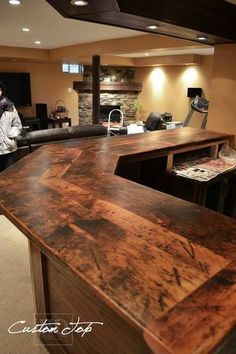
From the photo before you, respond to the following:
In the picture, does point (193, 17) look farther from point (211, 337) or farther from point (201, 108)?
point (201, 108)

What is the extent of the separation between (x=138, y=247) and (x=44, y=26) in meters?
4.16

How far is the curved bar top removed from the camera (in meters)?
0.62

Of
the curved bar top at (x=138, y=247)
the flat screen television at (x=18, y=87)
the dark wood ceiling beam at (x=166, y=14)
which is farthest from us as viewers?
the flat screen television at (x=18, y=87)

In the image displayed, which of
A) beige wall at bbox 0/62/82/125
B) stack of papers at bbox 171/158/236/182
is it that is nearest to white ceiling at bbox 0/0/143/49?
stack of papers at bbox 171/158/236/182

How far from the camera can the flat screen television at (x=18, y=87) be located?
768cm

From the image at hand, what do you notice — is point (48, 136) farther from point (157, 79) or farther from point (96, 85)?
point (157, 79)

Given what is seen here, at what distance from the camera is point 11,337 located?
165cm

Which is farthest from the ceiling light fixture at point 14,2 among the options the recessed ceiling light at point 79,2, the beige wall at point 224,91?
the beige wall at point 224,91

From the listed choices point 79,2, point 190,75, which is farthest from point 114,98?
point 79,2

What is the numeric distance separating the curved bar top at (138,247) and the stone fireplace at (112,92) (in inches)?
323

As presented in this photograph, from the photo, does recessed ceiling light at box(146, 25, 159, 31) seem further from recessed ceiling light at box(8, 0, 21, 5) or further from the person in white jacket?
the person in white jacket

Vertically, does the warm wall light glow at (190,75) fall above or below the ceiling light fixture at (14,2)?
below

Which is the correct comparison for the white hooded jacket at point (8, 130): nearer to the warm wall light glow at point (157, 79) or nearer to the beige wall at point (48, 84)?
the beige wall at point (48, 84)

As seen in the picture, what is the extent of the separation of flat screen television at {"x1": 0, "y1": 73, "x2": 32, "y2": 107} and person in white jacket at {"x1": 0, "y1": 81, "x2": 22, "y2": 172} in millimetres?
4796
